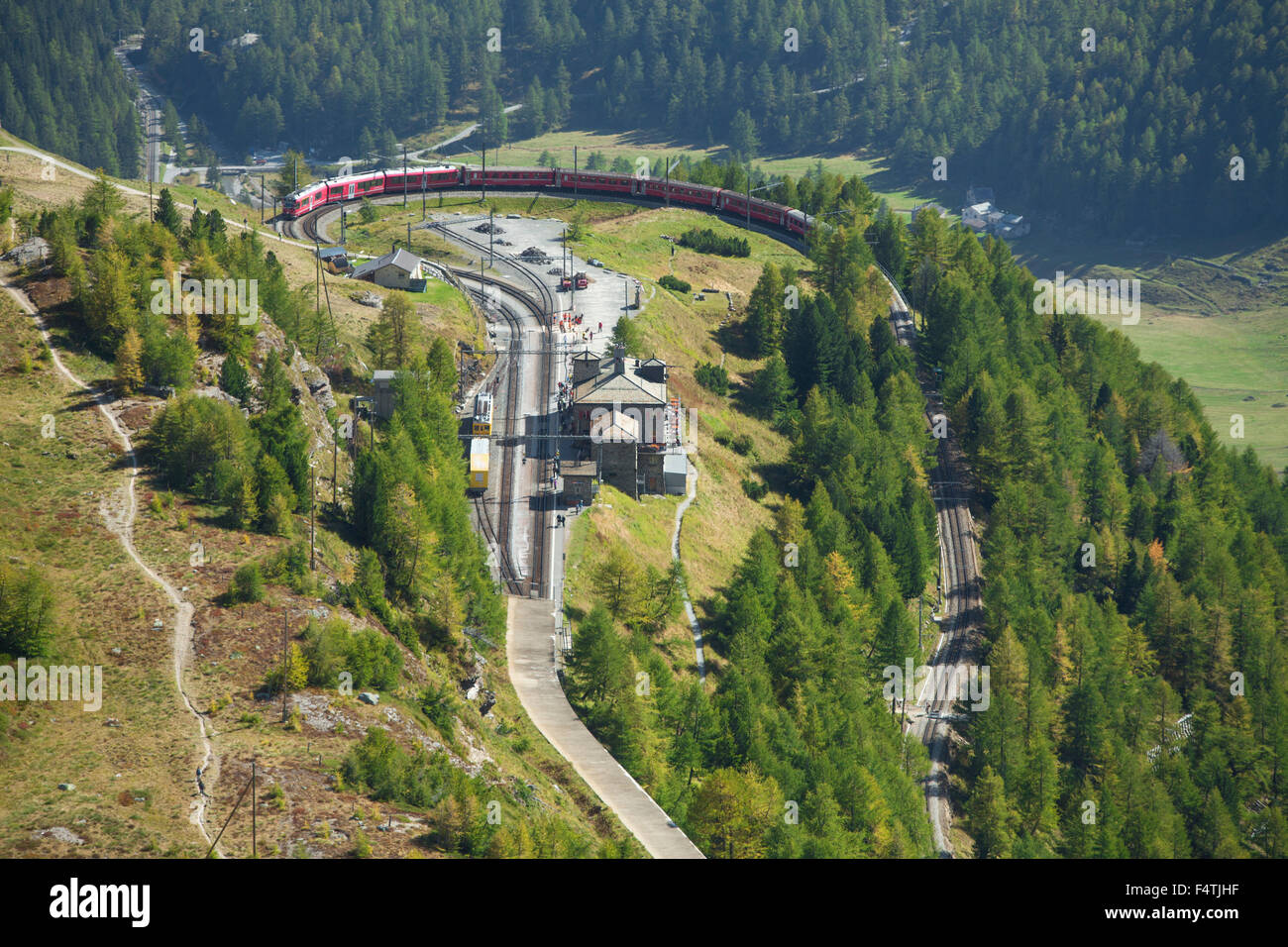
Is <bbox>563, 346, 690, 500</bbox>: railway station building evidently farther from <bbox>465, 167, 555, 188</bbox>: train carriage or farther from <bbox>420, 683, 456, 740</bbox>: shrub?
<bbox>465, 167, 555, 188</bbox>: train carriage

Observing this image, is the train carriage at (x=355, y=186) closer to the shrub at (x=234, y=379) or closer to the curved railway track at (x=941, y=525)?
the curved railway track at (x=941, y=525)

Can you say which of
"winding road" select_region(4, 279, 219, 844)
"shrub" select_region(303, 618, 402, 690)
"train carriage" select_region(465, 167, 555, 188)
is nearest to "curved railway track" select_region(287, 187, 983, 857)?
"shrub" select_region(303, 618, 402, 690)

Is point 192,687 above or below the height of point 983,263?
below

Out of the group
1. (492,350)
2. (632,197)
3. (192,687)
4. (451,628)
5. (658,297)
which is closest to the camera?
(192,687)

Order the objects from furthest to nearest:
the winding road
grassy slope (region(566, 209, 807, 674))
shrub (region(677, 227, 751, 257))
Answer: shrub (region(677, 227, 751, 257)), grassy slope (region(566, 209, 807, 674)), the winding road

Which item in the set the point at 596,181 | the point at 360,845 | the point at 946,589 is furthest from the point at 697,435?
the point at 596,181
